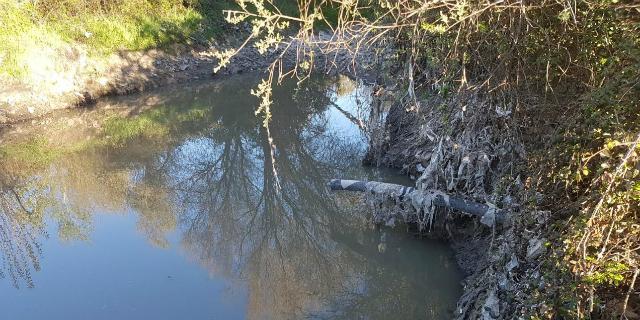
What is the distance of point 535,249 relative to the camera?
2.87m

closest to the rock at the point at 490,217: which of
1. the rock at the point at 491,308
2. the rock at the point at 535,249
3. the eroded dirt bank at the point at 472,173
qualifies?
the eroded dirt bank at the point at 472,173

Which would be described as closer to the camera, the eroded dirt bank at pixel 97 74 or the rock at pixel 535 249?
the rock at pixel 535 249

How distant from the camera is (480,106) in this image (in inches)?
172

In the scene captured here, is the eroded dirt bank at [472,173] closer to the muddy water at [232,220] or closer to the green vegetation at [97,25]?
the muddy water at [232,220]

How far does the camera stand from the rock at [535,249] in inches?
110

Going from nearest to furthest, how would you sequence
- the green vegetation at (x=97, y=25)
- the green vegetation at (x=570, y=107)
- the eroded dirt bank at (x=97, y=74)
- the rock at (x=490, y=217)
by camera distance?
the green vegetation at (x=570, y=107) → the rock at (x=490, y=217) → the eroded dirt bank at (x=97, y=74) → the green vegetation at (x=97, y=25)

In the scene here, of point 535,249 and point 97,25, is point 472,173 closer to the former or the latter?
point 535,249

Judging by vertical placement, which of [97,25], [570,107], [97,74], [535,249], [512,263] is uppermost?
[97,25]

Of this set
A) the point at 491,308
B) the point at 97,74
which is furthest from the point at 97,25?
the point at 491,308

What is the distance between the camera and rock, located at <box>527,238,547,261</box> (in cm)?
279

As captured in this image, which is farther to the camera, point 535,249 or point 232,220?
point 232,220

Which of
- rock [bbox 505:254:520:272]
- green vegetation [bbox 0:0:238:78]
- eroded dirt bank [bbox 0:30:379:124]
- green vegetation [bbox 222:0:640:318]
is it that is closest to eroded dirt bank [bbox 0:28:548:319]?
rock [bbox 505:254:520:272]

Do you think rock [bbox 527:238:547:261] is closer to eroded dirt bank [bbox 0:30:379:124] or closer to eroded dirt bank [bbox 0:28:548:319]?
eroded dirt bank [bbox 0:28:548:319]

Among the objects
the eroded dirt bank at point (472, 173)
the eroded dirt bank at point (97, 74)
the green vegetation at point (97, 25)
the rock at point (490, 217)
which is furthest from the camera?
the green vegetation at point (97, 25)
